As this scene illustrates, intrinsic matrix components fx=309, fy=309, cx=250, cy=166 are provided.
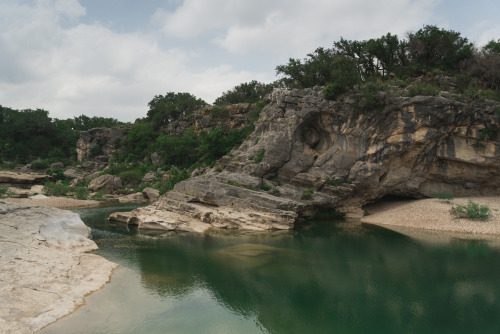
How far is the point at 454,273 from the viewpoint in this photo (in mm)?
15195

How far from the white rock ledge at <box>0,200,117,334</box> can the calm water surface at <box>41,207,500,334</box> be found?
69cm

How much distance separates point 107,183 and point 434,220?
1787 inches

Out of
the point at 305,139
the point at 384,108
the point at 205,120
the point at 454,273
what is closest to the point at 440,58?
the point at 384,108

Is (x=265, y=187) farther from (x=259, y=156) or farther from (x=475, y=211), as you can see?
(x=475, y=211)

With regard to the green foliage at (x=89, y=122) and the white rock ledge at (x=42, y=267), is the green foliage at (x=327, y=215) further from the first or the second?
the green foliage at (x=89, y=122)

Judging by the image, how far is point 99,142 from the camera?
70438mm

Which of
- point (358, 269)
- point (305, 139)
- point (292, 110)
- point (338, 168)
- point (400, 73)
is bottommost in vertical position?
point (358, 269)

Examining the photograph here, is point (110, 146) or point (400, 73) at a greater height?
point (400, 73)

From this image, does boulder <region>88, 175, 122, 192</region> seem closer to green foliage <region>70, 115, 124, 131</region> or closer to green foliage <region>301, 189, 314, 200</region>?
green foliage <region>301, 189, 314, 200</region>

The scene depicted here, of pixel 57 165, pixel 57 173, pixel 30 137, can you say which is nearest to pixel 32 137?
pixel 30 137

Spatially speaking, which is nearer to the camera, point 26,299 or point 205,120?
point 26,299

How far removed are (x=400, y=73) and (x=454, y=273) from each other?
26213 mm

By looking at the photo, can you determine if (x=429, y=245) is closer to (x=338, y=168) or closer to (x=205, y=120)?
(x=338, y=168)

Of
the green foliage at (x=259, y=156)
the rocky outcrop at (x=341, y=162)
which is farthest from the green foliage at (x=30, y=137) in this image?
the green foliage at (x=259, y=156)
